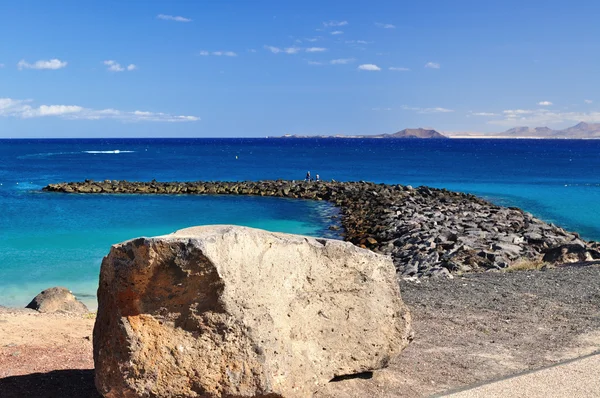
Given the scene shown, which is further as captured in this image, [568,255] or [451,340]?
[568,255]

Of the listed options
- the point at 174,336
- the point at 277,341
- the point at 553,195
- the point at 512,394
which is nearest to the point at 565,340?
the point at 512,394

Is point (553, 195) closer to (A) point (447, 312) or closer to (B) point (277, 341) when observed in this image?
(A) point (447, 312)

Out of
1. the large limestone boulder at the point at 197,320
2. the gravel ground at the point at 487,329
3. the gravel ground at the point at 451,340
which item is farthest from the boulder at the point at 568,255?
the large limestone boulder at the point at 197,320

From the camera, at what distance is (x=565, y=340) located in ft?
35.6

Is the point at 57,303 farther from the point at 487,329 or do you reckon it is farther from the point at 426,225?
the point at 426,225

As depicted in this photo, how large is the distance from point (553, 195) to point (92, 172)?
48.4 metres

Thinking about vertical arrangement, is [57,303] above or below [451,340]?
below

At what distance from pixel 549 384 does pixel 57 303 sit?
9727mm

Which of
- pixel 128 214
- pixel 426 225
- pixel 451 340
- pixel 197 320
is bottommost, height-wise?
pixel 128 214

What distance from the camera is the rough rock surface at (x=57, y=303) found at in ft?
46.2

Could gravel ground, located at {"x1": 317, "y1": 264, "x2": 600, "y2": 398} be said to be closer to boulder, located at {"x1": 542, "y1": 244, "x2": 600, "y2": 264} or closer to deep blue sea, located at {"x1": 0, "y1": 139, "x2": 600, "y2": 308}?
boulder, located at {"x1": 542, "y1": 244, "x2": 600, "y2": 264}

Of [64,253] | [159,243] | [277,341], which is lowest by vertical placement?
[64,253]

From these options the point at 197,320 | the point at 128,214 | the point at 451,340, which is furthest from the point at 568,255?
the point at 128,214

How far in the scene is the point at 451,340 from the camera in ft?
35.7
